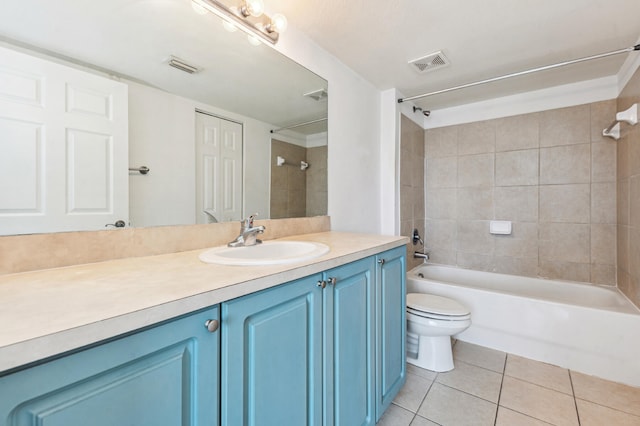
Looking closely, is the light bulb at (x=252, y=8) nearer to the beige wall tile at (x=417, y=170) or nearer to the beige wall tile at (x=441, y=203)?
the beige wall tile at (x=417, y=170)

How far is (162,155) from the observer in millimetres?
1124

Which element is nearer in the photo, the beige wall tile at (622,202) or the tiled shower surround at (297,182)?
the tiled shower surround at (297,182)

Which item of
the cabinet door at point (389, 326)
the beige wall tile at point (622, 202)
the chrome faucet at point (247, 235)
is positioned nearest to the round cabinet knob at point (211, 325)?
the chrome faucet at point (247, 235)

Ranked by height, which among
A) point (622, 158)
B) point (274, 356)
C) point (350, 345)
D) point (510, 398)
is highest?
point (622, 158)

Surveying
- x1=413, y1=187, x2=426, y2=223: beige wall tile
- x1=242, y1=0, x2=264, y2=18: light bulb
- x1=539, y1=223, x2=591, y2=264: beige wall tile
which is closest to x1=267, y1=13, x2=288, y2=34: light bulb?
Result: x1=242, y1=0, x2=264, y2=18: light bulb

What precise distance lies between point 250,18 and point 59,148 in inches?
39.5

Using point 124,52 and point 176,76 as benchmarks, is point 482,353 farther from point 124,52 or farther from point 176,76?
point 124,52

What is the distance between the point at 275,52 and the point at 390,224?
5.29 ft

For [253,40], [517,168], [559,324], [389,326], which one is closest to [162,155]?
[253,40]

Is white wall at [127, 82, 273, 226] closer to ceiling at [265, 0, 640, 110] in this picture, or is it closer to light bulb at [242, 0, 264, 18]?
light bulb at [242, 0, 264, 18]

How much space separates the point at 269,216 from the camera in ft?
5.22

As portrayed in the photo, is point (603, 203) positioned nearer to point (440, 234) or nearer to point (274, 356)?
point (440, 234)

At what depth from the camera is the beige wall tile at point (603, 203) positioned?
2248 millimetres

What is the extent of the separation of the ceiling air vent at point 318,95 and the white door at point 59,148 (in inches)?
43.2
